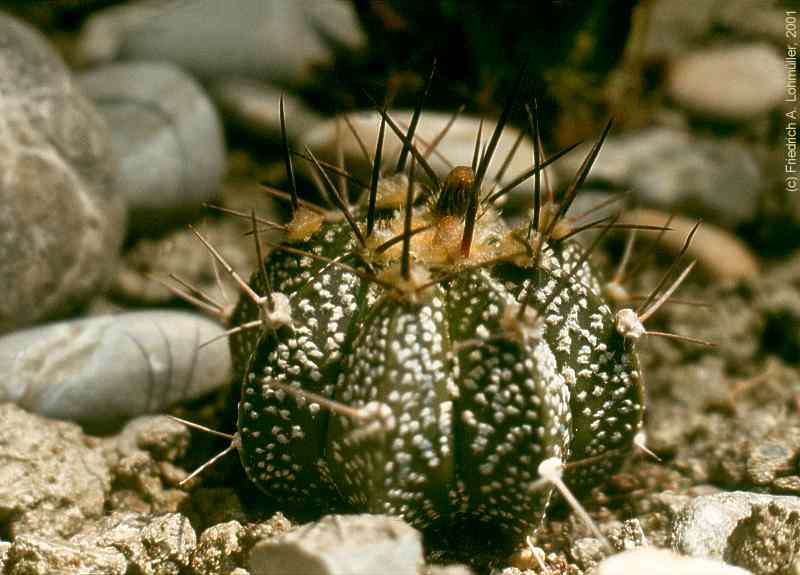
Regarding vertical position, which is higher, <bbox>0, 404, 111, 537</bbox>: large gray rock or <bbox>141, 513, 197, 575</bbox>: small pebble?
<bbox>141, 513, 197, 575</bbox>: small pebble

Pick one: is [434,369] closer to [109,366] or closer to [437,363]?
[437,363]

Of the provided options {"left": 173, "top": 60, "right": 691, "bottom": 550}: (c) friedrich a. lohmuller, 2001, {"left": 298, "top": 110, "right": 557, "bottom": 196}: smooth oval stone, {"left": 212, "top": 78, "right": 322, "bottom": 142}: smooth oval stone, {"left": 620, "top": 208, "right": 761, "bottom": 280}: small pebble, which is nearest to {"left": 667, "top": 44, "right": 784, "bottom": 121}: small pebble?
{"left": 620, "top": 208, "right": 761, "bottom": 280}: small pebble

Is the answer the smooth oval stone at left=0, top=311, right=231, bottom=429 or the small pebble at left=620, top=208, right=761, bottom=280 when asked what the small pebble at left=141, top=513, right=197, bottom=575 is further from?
the small pebble at left=620, top=208, right=761, bottom=280

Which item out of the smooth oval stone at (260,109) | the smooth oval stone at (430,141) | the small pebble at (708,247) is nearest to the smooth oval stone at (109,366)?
the smooth oval stone at (430,141)

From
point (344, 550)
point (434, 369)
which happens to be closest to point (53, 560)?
point (344, 550)

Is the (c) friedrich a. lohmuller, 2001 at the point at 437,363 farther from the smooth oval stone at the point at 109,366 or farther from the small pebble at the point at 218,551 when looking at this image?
the smooth oval stone at the point at 109,366

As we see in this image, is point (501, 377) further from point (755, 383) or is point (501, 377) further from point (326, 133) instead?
point (326, 133)
